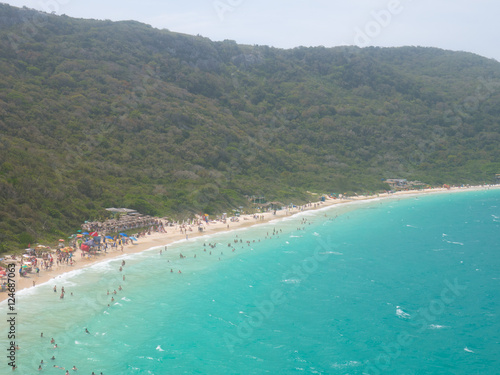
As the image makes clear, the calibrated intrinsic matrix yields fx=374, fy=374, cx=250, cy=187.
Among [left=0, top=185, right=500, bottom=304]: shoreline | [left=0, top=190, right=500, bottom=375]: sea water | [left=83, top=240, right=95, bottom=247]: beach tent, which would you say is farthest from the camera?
[left=83, top=240, right=95, bottom=247]: beach tent

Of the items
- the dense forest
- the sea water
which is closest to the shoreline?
the sea water

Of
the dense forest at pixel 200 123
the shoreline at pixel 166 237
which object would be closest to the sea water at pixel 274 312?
the shoreline at pixel 166 237

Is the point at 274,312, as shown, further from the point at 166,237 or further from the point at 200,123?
the point at 200,123

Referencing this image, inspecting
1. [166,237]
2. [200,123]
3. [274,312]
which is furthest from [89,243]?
[200,123]

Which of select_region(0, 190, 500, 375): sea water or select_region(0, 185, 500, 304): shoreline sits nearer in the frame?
select_region(0, 190, 500, 375): sea water

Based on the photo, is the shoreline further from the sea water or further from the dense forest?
the dense forest
